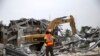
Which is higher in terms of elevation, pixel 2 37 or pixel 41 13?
pixel 41 13

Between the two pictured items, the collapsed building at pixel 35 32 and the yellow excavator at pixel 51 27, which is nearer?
the collapsed building at pixel 35 32

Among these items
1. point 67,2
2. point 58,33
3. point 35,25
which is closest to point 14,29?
point 35,25

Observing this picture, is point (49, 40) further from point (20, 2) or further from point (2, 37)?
point (20, 2)

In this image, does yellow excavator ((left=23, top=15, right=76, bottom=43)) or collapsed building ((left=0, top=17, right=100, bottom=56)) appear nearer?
collapsed building ((left=0, top=17, right=100, bottom=56))

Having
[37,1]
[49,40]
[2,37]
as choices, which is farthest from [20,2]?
[49,40]

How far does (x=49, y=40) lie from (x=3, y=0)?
7005 mm

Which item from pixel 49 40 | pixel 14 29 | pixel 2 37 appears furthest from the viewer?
pixel 14 29

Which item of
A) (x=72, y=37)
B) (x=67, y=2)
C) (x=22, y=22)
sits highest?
(x=67, y=2)

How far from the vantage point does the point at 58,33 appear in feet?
50.8

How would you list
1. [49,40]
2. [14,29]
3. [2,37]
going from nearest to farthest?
[49,40]
[2,37]
[14,29]

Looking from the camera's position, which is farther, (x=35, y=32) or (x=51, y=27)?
(x=35, y=32)

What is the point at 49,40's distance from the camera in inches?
384

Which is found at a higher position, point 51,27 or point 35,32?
point 51,27

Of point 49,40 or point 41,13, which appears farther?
point 41,13
